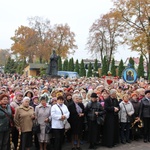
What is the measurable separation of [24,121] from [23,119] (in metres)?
0.06

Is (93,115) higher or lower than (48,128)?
higher

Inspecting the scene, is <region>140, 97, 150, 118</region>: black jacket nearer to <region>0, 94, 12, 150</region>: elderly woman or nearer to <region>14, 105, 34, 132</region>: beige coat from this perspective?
<region>14, 105, 34, 132</region>: beige coat

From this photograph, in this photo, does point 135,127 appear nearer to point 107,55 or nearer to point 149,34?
point 149,34

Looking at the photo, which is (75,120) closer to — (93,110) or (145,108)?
(93,110)

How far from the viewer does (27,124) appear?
6.25 m

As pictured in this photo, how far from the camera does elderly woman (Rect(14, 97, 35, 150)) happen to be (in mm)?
6180

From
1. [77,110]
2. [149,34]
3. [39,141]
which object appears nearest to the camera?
[39,141]

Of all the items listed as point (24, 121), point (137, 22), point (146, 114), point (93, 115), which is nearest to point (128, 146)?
point (146, 114)

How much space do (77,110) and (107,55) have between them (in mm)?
39514

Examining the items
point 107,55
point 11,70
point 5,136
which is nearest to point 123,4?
point 107,55

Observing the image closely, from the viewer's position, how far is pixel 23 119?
20.3 ft

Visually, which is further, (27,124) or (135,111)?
(135,111)

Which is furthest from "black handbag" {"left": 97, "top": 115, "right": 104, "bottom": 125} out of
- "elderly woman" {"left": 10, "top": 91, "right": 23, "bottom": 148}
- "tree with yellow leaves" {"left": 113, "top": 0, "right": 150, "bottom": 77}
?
"tree with yellow leaves" {"left": 113, "top": 0, "right": 150, "bottom": 77}

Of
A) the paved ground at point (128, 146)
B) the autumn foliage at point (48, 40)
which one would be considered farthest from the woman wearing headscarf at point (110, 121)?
the autumn foliage at point (48, 40)
